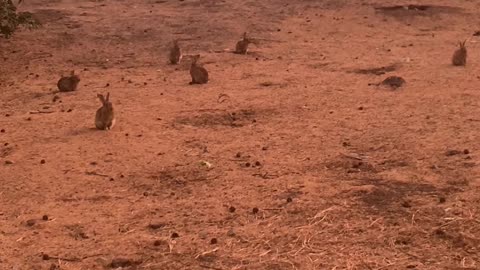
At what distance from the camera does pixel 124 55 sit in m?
11.7

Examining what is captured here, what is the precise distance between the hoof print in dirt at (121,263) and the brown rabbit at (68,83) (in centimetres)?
508

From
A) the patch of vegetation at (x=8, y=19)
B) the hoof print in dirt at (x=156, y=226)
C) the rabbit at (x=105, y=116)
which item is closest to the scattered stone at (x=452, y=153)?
the hoof print in dirt at (x=156, y=226)

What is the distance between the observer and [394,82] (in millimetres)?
9242

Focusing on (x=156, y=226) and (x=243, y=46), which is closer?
(x=156, y=226)

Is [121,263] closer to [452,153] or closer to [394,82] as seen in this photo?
[452,153]

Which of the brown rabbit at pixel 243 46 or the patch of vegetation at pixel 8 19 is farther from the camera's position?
the brown rabbit at pixel 243 46

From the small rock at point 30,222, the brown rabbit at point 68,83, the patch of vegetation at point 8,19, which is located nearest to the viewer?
the small rock at point 30,222

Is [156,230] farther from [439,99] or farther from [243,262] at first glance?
[439,99]

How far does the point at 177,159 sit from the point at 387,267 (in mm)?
2751

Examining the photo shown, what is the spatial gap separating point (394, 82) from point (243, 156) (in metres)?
3.29

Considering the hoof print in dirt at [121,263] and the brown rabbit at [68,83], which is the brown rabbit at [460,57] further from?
the hoof print in dirt at [121,263]

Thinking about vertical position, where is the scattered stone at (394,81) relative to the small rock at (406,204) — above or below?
below

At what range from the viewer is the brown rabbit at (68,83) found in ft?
31.0

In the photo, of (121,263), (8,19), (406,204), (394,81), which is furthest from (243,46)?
(121,263)
